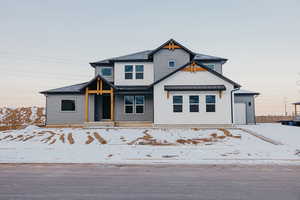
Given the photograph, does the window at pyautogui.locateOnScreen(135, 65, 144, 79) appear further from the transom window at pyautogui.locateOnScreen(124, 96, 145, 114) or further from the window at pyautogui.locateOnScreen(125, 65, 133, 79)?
the transom window at pyautogui.locateOnScreen(124, 96, 145, 114)

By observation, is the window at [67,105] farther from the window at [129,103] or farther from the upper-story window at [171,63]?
the upper-story window at [171,63]

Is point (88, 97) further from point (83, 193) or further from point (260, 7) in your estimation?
point (260, 7)

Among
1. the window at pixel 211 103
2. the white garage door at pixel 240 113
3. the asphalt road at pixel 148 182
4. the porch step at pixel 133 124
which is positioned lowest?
the asphalt road at pixel 148 182

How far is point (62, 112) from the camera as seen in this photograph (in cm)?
1884

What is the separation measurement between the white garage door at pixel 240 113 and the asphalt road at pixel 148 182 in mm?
16711

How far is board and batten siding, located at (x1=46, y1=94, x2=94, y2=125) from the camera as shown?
18719 mm

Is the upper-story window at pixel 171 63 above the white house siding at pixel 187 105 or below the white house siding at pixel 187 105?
above

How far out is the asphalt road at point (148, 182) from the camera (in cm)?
389

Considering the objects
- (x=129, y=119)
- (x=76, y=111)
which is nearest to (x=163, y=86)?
(x=129, y=119)

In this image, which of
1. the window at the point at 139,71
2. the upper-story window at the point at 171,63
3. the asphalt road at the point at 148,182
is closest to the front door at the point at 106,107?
the window at the point at 139,71

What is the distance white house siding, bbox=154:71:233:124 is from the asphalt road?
1011cm

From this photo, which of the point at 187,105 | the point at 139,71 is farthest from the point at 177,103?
the point at 139,71

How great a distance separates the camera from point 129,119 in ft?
61.5

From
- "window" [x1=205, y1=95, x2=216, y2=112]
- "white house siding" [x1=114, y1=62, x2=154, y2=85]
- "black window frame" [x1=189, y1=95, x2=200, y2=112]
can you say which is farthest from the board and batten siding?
"window" [x1=205, y1=95, x2=216, y2=112]
